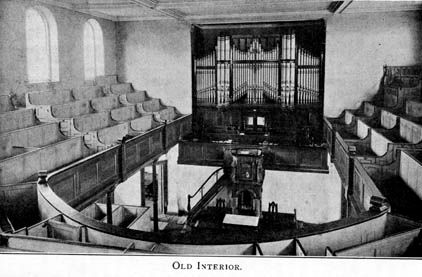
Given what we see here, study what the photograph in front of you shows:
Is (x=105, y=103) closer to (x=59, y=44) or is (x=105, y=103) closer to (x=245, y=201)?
(x=59, y=44)

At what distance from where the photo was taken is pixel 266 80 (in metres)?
15.2

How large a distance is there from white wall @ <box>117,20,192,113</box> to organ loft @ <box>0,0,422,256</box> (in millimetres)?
42

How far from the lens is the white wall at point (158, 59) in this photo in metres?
16.2

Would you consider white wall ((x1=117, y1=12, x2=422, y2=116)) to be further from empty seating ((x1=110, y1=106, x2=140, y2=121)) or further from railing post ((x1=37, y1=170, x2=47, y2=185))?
railing post ((x1=37, y1=170, x2=47, y2=185))

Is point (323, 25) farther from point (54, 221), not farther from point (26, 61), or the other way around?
point (54, 221)

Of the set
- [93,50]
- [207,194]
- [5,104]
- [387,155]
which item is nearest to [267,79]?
[207,194]

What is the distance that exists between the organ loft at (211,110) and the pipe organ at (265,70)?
Answer: 0.04 meters

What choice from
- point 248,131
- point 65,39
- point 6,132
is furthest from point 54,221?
point 248,131

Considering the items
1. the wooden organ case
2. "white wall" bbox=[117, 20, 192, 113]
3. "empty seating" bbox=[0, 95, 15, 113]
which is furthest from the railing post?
"white wall" bbox=[117, 20, 192, 113]

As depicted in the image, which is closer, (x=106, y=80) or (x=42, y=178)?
(x=42, y=178)

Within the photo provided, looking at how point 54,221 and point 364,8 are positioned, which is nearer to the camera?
point 54,221

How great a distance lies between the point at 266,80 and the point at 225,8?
124 inches

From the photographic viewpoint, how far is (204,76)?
52.3 ft

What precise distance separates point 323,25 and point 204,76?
472 centimetres
